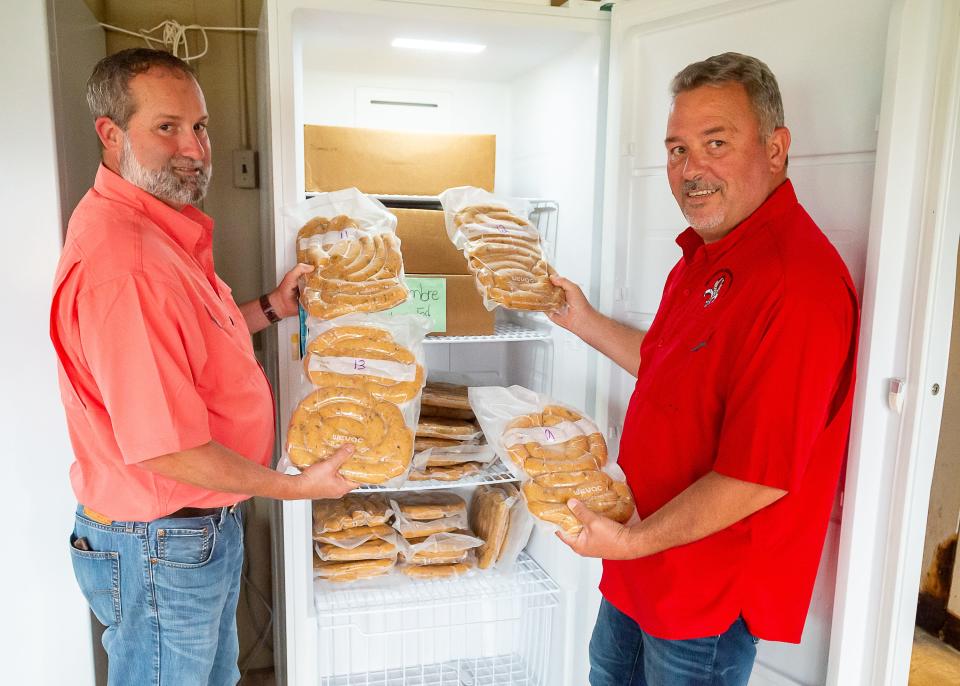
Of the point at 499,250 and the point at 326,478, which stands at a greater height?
the point at 499,250

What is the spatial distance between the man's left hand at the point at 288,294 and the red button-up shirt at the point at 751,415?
30.0 inches

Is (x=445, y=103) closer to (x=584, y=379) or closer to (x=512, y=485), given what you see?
(x=584, y=379)

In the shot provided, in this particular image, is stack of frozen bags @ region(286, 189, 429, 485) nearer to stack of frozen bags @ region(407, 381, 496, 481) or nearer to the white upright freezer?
the white upright freezer

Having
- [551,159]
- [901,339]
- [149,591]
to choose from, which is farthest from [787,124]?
[149,591]

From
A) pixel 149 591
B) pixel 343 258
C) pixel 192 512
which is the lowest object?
pixel 149 591

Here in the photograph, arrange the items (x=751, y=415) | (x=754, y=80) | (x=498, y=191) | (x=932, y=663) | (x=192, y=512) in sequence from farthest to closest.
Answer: (x=932, y=663), (x=498, y=191), (x=192, y=512), (x=754, y=80), (x=751, y=415)

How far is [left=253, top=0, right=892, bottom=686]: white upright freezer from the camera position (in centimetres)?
122

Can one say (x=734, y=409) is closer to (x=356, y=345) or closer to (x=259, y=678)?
(x=356, y=345)

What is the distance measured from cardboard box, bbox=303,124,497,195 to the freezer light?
8.3 inches

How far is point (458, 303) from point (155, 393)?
0.78 meters

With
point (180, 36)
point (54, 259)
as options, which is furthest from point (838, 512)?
point (180, 36)

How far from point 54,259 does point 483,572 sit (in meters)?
1.27

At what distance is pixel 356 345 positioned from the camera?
145 cm

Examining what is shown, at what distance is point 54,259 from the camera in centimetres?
144
